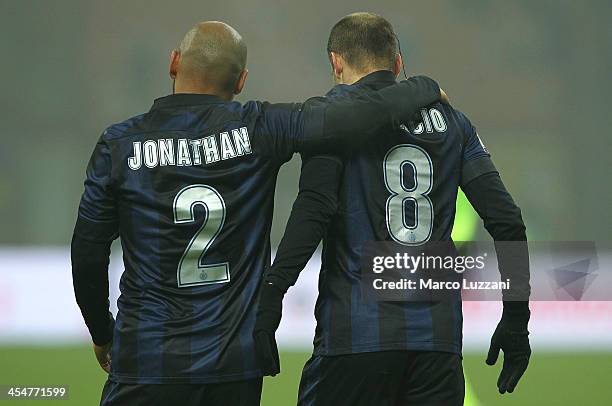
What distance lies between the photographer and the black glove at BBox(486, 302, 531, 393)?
279 centimetres

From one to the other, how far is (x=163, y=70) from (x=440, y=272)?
3279 mm

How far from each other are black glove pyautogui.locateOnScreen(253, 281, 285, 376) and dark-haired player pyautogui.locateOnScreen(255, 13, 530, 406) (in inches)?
1.0

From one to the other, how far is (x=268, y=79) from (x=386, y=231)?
3.01 m

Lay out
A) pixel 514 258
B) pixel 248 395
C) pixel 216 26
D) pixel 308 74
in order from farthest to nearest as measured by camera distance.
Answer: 1. pixel 308 74
2. pixel 514 258
3. pixel 216 26
4. pixel 248 395

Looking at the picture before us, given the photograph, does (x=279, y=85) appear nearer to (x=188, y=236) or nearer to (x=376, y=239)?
(x=376, y=239)

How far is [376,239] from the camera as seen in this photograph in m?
2.60

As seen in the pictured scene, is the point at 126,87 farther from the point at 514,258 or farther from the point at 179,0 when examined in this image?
the point at 514,258

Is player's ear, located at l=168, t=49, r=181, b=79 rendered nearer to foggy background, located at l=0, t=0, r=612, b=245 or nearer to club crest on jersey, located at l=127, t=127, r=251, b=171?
club crest on jersey, located at l=127, t=127, r=251, b=171

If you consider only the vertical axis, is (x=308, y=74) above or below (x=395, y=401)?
above

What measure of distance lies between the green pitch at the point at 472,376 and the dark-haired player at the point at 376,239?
8.25 ft

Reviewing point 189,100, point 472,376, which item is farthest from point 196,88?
point 472,376

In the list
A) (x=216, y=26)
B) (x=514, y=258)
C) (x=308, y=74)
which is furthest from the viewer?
(x=308, y=74)

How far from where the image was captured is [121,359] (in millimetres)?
2508

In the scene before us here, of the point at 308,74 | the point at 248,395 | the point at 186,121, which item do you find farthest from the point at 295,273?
the point at 308,74
